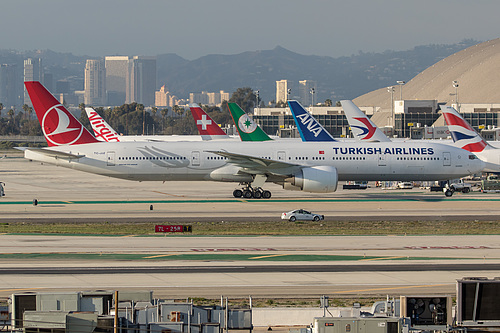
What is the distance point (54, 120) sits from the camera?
208 ft

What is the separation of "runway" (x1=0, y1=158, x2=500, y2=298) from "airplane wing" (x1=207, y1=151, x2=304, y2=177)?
2.62 m

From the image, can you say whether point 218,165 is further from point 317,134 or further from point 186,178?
point 317,134

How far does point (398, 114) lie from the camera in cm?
15762

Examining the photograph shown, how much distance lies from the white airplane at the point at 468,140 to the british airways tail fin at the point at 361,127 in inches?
480

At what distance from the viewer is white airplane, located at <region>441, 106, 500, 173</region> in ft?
251

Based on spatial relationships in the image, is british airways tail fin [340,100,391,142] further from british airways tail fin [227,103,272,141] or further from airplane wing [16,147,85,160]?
airplane wing [16,147,85,160]

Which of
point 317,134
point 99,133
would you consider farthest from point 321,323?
point 99,133

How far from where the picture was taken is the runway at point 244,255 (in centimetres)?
2906

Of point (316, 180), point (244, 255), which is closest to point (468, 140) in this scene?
point (316, 180)

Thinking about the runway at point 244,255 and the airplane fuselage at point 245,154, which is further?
the airplane fuselage at point 245,154

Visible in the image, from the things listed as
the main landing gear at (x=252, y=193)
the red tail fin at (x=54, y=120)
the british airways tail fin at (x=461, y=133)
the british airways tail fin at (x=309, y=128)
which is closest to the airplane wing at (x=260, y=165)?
the main landing gear at (x=252, y=193)

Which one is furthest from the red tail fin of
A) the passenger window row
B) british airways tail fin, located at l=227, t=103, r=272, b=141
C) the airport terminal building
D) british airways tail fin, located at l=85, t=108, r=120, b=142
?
the airport terminal building

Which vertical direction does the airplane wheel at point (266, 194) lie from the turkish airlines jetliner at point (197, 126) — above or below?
below

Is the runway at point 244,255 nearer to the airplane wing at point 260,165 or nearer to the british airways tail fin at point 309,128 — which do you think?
the airplane wing at point 260,165
